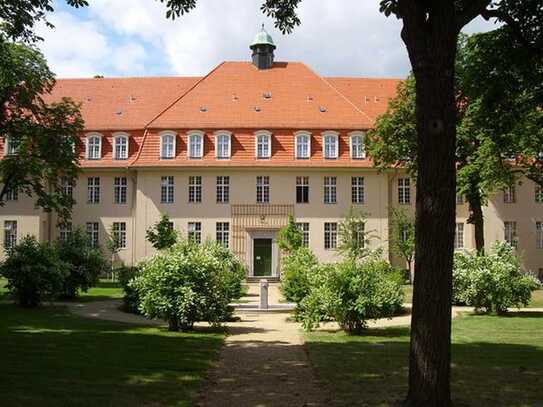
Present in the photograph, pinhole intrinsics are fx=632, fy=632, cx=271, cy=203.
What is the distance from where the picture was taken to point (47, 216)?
37750 mm

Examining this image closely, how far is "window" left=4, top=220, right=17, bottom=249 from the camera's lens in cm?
3638

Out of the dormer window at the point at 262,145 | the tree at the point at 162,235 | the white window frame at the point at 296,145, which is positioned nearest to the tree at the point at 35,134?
the tree at the point at 162,235

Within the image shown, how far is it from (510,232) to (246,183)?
52.7 ft

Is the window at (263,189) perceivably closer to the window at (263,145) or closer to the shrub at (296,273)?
the window at (263,145)

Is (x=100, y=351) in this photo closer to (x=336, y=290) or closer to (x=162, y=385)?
(x=162, y=385)

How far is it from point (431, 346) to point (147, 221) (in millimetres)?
31108

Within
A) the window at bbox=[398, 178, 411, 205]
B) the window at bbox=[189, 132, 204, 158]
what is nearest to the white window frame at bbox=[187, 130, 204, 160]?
the window at bbox=[189, 132, 204, 158]

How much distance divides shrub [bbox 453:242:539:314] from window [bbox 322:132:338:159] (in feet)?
53.2

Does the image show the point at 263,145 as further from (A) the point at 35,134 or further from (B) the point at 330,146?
(A) the point at 35,134

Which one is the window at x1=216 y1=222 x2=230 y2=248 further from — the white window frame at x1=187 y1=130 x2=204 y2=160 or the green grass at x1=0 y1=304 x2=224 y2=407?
the green grass at x1=0 y1=304 x2=224 y2=407

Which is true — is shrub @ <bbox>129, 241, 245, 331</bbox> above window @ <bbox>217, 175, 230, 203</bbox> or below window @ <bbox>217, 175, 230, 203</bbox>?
below

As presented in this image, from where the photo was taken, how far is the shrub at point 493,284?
763 inches

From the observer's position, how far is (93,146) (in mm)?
37844

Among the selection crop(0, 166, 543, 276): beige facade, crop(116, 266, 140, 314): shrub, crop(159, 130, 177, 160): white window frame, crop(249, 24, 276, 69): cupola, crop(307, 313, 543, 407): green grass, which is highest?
crop(249, 24, 276, 69): cupola
